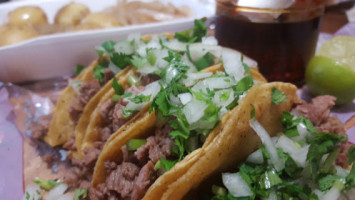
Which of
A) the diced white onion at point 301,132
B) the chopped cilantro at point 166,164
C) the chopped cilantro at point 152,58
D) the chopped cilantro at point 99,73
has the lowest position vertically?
the diced white onion at point 301,132

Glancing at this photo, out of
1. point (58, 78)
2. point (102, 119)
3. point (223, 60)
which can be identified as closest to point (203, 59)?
point (223, 60)

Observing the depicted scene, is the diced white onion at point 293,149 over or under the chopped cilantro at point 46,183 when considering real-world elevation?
over

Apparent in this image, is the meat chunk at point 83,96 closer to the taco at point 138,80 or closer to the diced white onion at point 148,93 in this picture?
the taco at point 138,80

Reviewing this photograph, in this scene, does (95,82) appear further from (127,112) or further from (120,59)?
(127,112)

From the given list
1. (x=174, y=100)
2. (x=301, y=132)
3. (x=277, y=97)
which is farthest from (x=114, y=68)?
(x=301, y=132)

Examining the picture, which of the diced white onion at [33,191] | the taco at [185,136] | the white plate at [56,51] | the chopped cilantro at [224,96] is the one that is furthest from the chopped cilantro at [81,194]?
the white plate at [56,51]

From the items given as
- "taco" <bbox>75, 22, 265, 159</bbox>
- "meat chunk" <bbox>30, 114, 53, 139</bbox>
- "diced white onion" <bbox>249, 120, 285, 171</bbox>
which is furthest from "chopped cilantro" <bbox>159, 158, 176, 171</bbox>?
"meat chunk" <bbox>30, 114, 53, 139</bbox>
